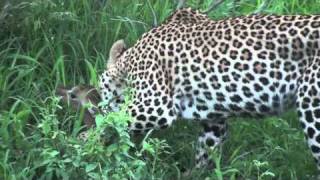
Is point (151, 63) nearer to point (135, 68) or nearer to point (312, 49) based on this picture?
point (135, 68)

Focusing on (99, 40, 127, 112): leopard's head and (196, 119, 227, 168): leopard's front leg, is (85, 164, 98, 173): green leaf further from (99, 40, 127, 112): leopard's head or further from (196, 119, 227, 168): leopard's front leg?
(196, 119, 227, 168): leopard's front leg

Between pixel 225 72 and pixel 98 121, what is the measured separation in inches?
42.8

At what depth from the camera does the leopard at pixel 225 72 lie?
212 inches

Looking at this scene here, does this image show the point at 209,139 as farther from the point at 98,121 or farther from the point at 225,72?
the point at 98,121

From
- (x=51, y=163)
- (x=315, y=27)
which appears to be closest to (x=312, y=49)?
(x=315, y=27)

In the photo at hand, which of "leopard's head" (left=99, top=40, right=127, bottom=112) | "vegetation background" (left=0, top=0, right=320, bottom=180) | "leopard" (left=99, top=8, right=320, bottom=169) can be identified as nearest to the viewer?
"vegetation background" (left=0, top=0, right=320, bottom=180)

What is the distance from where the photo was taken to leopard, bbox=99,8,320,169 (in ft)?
17.7

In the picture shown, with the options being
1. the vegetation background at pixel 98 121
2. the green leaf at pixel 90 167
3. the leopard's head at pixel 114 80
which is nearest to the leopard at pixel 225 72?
the leopard's head at pixel 114 80

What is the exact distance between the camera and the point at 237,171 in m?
5.55

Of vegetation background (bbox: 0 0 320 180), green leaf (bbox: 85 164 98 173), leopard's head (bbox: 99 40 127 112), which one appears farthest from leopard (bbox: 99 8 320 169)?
green leaf (bbox: 85 164 98 173)

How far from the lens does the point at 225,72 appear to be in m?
5.62

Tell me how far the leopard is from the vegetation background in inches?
11.3

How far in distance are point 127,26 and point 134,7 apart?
0.35 meters

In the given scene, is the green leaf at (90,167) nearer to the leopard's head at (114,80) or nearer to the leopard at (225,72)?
the leopard at (225,72)
